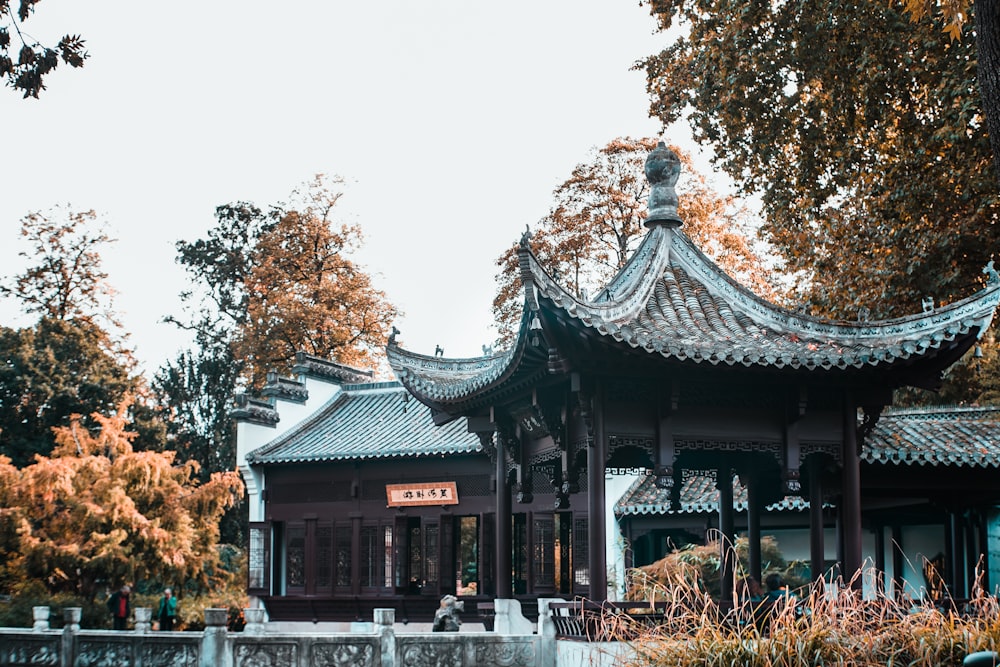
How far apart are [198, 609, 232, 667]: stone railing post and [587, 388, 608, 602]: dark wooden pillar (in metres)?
3.64

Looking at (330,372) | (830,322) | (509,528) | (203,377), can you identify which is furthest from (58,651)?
(203,377)

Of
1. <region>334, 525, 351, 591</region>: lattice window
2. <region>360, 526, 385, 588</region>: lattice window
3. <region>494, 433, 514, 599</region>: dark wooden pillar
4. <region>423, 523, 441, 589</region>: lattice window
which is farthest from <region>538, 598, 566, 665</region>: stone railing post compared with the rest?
A: <region>334, 525, 351, 591</region>: lattice window

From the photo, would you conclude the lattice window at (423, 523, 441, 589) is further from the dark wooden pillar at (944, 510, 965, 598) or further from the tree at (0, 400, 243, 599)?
the dark wooden pillar at (944, 510, 965, 598)

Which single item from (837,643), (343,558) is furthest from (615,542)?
(837,643)

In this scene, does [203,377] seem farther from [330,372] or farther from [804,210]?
[804,210]

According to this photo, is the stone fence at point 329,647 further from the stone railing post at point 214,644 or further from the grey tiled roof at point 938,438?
the grey tiled roof at point 938,438

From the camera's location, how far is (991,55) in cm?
585

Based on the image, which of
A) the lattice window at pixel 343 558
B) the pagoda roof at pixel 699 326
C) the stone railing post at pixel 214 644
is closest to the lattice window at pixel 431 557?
the lattice window at pixel 343 558

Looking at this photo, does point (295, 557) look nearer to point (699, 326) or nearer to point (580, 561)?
point (580, 561)

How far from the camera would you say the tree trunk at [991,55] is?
5812mm

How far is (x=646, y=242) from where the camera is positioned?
11820mm

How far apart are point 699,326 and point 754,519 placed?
2.45 m

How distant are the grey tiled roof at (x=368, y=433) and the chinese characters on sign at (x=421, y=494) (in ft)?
2.05

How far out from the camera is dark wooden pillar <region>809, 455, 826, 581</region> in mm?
10812
